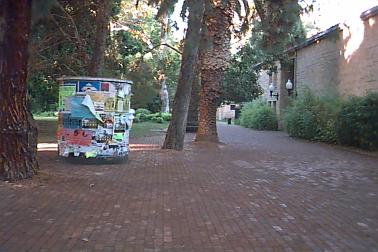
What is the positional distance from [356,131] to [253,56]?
10606 millimetres

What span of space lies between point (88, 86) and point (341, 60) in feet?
56.1

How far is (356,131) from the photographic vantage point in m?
20.2

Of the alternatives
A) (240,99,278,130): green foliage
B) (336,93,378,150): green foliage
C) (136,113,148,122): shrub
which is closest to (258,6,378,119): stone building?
(336,93,378,150): green foliage

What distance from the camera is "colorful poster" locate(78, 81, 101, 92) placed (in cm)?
1240

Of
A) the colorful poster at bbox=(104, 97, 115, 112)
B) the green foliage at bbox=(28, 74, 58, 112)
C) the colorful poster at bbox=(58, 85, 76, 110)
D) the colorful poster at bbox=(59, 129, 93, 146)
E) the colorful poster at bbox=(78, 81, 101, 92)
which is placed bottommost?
the colorful poster at bbox=(59, 129, 93, 146)

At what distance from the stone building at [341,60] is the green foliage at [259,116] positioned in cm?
334

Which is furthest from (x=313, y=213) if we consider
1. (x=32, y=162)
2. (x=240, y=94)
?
(x=240, y=94)

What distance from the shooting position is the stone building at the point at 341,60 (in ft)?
71.9

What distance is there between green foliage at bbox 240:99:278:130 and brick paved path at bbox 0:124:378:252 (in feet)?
81.9

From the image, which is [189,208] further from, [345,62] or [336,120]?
[345,62]

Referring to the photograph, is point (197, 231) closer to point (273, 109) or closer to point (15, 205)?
point (15, 205)

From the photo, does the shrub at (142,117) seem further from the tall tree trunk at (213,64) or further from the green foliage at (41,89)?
the tall tree trunk at (213,64)

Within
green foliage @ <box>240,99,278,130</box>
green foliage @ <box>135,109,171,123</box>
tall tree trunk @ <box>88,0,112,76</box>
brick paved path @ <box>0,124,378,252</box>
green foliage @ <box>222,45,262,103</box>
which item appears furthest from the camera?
green foliage @ <box>135,109,171,123</box>

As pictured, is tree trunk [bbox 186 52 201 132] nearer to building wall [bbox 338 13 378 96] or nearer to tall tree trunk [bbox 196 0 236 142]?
building wall [bbox 338 13 378 96]
